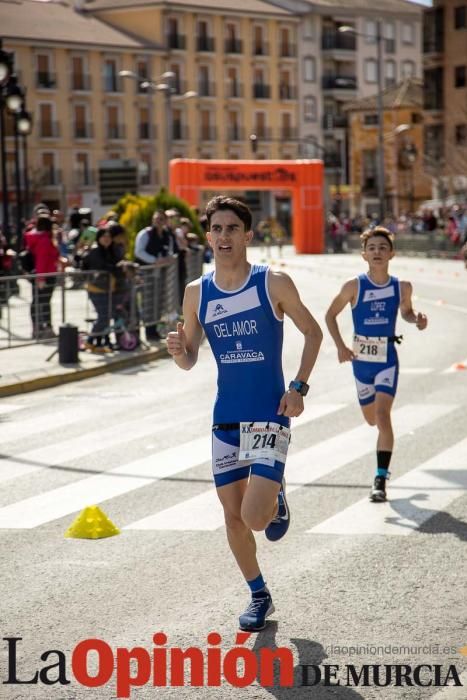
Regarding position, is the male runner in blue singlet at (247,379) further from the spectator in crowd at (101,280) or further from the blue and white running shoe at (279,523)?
the spectator in crowd at (101,280)

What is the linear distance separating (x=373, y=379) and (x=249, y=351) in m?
3.50

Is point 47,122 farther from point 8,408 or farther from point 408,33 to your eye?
point 8,408

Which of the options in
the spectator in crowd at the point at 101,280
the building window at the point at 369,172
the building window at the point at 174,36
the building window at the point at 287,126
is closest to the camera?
the spectator in crowd at the point at 101,280

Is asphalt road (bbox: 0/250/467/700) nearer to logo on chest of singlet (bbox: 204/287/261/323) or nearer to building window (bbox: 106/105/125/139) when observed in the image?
logo on chest of singlet (bbox: 204/287/261/323)

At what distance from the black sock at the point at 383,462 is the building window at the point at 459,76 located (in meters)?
85.7

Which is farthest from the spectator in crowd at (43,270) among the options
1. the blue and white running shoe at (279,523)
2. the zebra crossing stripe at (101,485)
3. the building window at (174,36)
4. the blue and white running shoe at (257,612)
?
the building window at (174,36)

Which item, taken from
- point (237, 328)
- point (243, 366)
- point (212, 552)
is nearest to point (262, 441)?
point (243, 366)

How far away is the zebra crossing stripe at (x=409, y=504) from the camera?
8.53 metres

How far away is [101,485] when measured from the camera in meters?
10.1

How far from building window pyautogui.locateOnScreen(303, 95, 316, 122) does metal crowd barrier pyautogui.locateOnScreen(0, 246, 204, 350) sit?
89.5m

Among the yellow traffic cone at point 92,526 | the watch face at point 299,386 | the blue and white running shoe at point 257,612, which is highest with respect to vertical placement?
the watch face at point 299,386

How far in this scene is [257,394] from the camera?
6.34 metres

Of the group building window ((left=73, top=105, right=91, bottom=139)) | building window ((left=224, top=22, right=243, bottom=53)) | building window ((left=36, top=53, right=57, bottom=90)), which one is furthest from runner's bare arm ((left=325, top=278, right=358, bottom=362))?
building window ((left=224, top=22, right=243, bottom=53))

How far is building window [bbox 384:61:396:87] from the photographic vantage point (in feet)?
384
